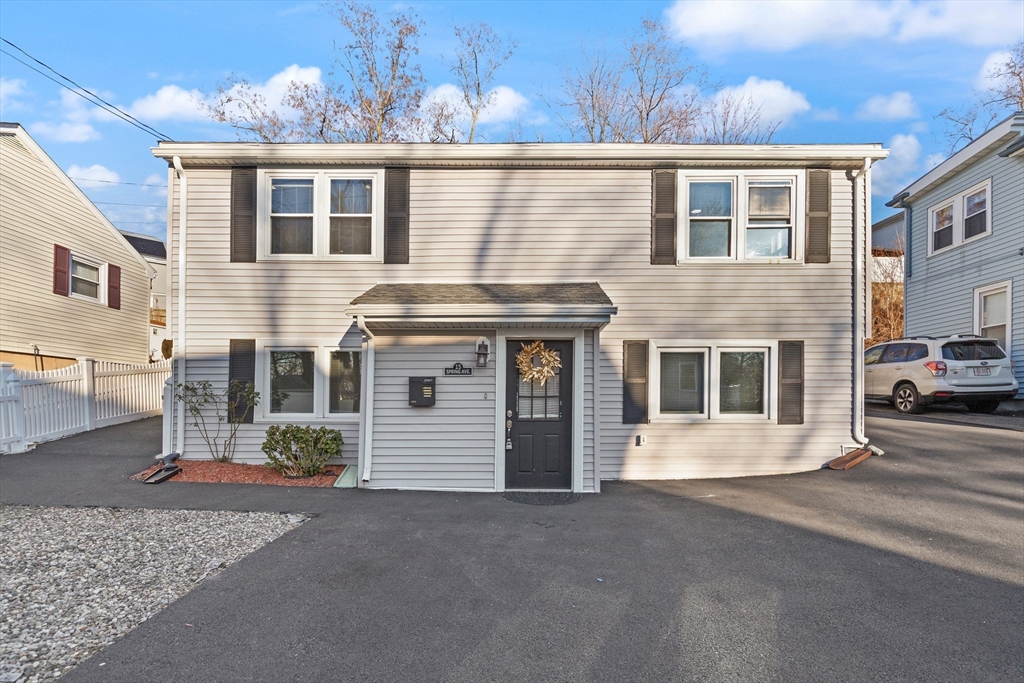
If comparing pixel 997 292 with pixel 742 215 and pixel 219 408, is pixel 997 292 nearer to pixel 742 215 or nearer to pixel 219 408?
pixel 742 215

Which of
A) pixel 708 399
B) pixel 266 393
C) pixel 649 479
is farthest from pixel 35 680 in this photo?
pixel 708 399

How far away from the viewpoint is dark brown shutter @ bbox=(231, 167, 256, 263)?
8.76m

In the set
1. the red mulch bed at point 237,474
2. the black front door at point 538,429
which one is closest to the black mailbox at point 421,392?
the black front door at point 538,429

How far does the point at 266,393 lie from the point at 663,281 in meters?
6.22

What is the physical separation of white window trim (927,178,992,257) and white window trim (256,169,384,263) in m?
13.3

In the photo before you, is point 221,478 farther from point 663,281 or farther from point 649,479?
point 663,281

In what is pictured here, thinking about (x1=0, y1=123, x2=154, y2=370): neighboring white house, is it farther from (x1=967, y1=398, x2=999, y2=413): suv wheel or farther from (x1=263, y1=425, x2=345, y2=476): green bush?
(x1=967, y1=398, x2=999, y2=413): suv wheel

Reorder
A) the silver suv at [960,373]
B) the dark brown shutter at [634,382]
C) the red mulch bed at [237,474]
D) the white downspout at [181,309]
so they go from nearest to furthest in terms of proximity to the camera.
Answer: the red mulch bed at [237,474] < the dark brown shutter at [634,382] < the white downspout at [181,309] < the silver suv at [960,373]

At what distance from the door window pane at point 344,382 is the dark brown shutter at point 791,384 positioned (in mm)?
6350

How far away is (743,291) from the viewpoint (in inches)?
341

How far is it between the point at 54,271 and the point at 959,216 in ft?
70.8

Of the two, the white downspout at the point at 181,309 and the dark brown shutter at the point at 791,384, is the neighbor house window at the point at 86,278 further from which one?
the dark brown shutter at the point at 791,384

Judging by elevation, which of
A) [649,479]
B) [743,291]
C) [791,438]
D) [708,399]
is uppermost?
[743,291]

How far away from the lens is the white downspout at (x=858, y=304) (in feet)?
28.3
